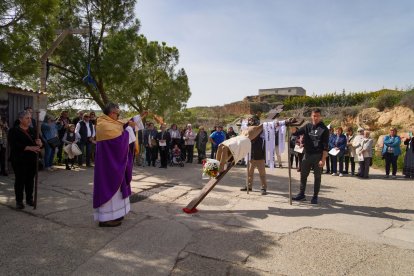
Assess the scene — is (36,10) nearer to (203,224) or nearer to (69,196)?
(69,196)

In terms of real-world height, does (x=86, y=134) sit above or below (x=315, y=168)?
above

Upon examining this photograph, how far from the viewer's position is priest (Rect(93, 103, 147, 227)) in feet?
16.5

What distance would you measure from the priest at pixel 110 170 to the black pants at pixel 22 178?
5.58ft

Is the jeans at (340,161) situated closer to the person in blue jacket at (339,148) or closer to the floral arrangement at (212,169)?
the person in blue jacket at (339,148)

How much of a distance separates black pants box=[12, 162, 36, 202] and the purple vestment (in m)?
1.68

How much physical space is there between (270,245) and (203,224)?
125cm

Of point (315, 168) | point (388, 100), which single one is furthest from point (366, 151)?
point (388, 100)

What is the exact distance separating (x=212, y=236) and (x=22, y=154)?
12.5ft

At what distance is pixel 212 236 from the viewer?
15.5 feet

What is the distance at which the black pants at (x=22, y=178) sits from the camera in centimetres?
578

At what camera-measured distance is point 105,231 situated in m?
4.82

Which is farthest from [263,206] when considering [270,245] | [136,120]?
[136,120]

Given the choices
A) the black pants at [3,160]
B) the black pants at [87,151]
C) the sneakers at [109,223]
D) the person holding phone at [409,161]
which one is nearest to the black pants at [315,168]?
the sneakers at [109,223]

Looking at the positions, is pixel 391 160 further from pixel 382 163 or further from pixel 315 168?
pixel 315 168
